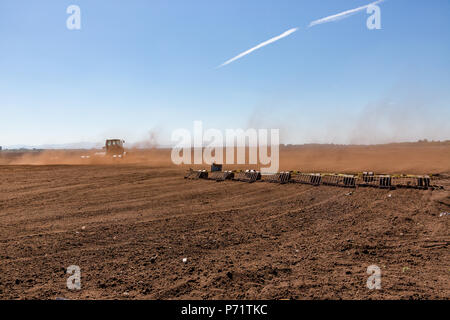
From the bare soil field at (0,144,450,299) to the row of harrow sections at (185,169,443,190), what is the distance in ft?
4.44

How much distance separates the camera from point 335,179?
53.1ft

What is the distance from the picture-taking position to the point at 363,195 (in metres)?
12.4

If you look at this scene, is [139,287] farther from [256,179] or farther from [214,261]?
[256,179]

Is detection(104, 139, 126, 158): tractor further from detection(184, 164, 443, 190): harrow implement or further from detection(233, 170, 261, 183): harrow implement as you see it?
detection(233, 170, 261, 183): harrow implement

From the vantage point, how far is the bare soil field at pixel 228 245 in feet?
15.6

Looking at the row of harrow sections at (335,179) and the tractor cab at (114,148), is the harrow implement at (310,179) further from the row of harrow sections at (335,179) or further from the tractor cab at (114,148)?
the tractor cab at (114,148)

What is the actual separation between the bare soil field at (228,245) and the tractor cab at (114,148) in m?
24.5

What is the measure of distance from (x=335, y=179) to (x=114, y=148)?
95.7ft

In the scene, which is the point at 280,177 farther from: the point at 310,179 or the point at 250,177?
the point at 250,177

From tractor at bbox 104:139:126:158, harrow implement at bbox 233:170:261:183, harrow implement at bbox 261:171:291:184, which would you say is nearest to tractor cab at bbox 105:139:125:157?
Answer: tractor at bbox 104:139:126:158

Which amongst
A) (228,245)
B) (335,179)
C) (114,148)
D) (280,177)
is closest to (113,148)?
(114,148)

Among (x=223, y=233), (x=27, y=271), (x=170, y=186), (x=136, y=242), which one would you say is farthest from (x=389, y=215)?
(x=170, y=186)

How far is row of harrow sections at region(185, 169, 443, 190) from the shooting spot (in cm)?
1398

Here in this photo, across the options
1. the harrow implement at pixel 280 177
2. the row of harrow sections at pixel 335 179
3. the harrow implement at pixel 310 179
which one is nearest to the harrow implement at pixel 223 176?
the row of harrow sections at pixel 335 179
